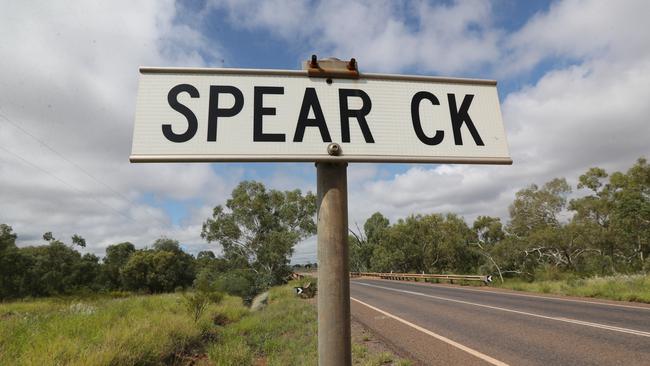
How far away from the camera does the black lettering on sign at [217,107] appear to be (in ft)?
4.95

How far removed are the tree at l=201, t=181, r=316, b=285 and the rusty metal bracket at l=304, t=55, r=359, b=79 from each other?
129 ft

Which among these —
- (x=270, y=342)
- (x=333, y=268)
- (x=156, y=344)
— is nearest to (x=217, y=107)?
(x=333, y=268)

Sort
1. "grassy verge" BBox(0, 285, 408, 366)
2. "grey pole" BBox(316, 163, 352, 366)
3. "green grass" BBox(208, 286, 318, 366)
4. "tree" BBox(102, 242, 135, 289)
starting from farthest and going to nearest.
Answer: "tree" BBox(102, 242, 135, 289)
"green grass" BBox(208, 286, 318, 366)
"grassy verge" BBox(0, 285, 408, 366)
"grey pole" BBox(316, 163, 352, 366)

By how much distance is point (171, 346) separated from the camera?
6.22 meters

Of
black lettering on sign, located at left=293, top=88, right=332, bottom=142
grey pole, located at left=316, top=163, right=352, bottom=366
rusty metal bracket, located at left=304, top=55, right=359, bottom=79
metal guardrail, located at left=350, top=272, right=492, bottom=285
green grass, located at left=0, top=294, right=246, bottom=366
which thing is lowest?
metal guardrail, located at left=350, top=272, right=492, bottom=285

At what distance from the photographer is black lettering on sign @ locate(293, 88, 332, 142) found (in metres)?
1.52

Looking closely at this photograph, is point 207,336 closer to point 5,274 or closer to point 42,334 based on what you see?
point 42,334

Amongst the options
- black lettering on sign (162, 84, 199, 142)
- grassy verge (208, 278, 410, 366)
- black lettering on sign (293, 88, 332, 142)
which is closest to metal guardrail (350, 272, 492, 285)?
grassy verge (208, 278, 410, 366)

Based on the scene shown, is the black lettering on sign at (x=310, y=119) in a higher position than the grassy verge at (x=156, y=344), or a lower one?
higher

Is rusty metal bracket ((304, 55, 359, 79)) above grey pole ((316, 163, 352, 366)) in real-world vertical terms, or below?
above

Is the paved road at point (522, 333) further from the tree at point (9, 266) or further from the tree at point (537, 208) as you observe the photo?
the tree at point (9, 266)

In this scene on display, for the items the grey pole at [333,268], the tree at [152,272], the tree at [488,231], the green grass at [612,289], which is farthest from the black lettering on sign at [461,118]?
the tree at [152,272]

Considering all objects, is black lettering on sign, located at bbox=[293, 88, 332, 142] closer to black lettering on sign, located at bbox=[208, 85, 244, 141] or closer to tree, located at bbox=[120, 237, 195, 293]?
black lettering on sign, located at bbox=[208, 85, 244, 141]

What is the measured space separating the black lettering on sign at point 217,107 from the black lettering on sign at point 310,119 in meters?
0.29
